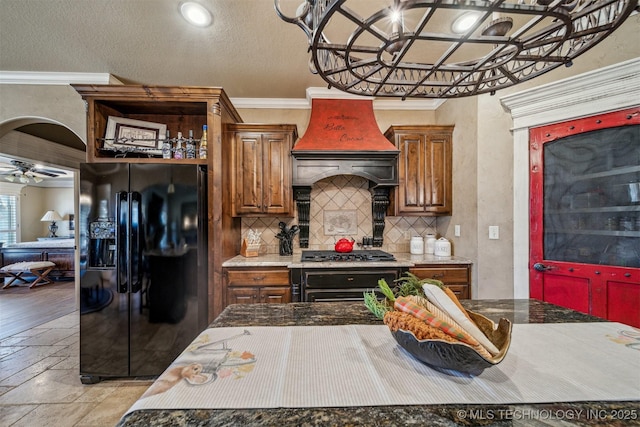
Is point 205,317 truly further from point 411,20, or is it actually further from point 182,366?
point 411,20

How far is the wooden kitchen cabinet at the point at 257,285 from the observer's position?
239cm

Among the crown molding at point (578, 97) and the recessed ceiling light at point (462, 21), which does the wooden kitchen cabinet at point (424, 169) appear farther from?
the recessed ceiling light at point (462, 21)

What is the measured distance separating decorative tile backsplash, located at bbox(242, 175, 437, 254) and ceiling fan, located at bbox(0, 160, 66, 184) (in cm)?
581

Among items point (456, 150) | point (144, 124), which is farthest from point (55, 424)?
point (456, 150)

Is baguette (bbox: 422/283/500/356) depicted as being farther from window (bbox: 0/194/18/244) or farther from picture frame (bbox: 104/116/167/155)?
window (bbox: 0/194/18/244)

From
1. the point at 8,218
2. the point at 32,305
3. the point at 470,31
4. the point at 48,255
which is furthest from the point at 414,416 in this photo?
the point at 8,218

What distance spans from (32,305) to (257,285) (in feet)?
14.4

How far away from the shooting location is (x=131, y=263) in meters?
2.06

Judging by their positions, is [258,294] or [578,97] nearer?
[578,97]

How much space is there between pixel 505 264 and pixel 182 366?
99.5 inches

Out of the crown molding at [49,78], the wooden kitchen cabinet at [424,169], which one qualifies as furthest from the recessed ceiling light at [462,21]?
the crown molding at [49,78]

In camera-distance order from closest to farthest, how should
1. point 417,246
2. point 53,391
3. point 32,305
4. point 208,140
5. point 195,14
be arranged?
point 195,14 → point 53,391 → point 208,140 → point 417,246 → point 32,305

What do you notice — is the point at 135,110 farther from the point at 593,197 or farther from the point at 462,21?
the point at 593,197

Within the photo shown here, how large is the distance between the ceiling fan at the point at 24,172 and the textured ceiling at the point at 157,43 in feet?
13.6
